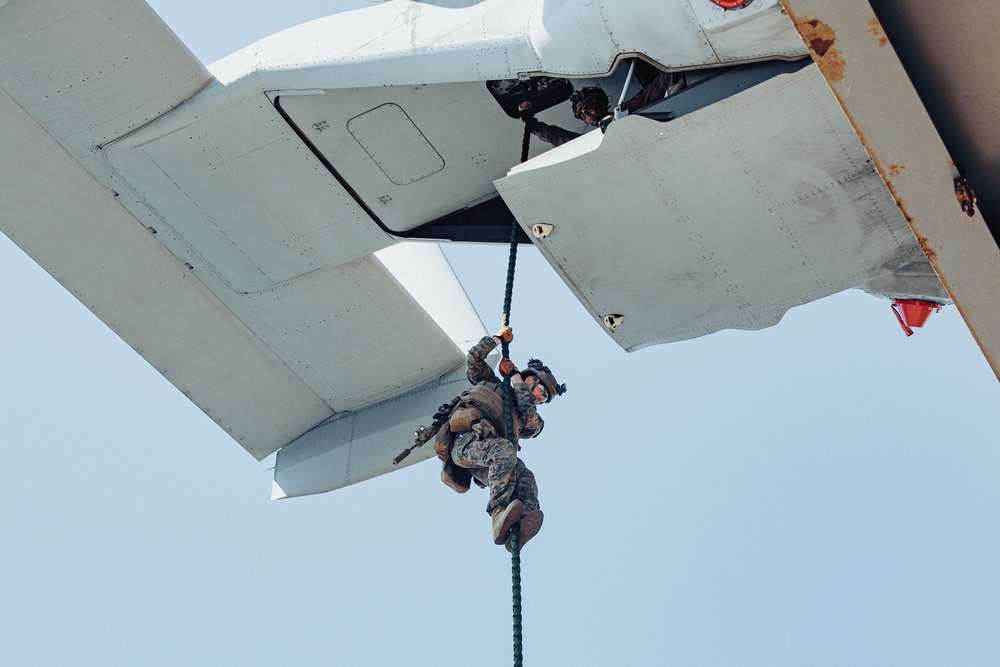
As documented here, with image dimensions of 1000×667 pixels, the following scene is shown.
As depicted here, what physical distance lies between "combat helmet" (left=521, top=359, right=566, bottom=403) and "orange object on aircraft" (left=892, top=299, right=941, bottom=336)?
261 centimetres

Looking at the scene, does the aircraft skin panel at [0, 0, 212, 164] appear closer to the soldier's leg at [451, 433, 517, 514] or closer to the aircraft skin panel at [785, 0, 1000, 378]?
the soldier's leg at [451, 433, 517, 514]

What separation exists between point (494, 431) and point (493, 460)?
0.35 meters

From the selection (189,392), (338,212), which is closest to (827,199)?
(338,212)

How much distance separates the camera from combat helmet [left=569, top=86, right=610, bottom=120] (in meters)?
8.49

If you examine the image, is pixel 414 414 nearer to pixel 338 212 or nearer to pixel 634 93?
pixel 338 212

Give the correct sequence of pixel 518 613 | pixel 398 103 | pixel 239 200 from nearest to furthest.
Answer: pixel 518 613, pixel 398 103, pixel 239 200

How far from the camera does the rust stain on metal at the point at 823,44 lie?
4.30 metres

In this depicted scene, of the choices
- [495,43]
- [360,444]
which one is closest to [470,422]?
[495,43]

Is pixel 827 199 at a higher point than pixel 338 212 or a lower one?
lower

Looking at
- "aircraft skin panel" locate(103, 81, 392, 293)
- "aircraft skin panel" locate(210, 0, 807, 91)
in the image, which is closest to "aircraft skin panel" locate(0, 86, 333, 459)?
"aircraft skin panel" locate(103, 81, 392, 293)

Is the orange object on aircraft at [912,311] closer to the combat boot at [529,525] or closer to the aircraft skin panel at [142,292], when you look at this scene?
the combat boot at [529,525]

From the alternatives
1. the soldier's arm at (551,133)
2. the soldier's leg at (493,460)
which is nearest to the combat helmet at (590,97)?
the soldier's arm at (551,133)

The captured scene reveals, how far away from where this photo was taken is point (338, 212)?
10.1 meters

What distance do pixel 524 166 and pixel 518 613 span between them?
3.11 metres
